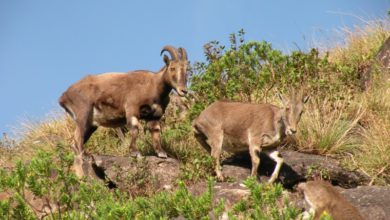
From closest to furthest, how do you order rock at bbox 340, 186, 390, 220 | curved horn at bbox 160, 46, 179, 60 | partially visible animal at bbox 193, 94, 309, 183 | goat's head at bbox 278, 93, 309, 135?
rock at bbox 340, 186, 390, 220, goat's head at bbox 278, 93, 309, 135, partially visible animal at bbox 193, 94, 309, 183, curved horn at bbox 160, 46, 179, 60

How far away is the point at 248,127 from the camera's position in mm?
14258

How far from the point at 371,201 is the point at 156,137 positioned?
15.7ft

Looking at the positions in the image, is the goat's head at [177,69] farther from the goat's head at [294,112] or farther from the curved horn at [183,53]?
the goat's head at [294,112]

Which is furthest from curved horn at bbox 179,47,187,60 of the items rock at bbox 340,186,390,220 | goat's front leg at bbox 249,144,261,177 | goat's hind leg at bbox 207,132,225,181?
rock at bbox 340,186,390,220

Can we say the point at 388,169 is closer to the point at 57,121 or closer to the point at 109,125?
the point at 109,125

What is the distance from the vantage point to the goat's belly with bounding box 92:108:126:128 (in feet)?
51.7

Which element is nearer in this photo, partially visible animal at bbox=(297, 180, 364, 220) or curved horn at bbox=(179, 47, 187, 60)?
partially visible animal at bbox=(297, 180, 364, 220)

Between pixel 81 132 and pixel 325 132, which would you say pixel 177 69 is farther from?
pixel 325 132

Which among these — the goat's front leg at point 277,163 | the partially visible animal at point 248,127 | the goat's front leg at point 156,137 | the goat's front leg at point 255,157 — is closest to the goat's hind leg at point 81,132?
the goat's front leg at point 156,137

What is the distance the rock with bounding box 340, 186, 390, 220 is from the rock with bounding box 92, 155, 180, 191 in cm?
328

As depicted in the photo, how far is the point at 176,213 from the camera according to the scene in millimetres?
9734

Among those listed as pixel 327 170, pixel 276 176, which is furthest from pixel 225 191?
pixel 327 170

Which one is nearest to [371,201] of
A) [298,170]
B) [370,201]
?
[370,201]

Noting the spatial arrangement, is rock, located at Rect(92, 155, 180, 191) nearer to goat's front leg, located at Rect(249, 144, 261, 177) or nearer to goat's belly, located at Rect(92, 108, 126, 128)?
goat's belly, located at Rect(92, 108, 126, 128)
